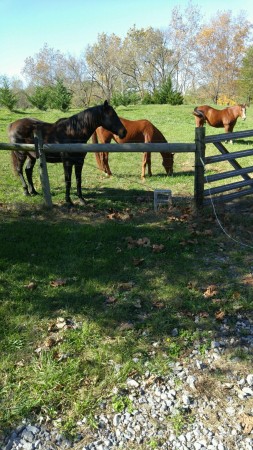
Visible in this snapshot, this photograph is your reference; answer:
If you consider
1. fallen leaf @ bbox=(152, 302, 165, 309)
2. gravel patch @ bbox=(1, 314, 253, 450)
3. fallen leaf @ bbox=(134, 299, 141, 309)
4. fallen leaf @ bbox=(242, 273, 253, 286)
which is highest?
fallen leaf @ bbox=(242, 273, 253, 286)

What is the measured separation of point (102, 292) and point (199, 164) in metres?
3.29

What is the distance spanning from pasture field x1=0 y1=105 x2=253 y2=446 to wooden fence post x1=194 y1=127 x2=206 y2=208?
0.28 m

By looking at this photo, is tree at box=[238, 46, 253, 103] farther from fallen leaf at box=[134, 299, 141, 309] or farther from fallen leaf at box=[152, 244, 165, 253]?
fallen leaf at box=[134, 299, 141, 309]

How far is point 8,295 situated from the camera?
13.2 feet

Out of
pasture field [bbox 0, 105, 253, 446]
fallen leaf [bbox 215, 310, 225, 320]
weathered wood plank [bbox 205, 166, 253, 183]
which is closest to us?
pasture field [bbox 0, 105, 253, 446]

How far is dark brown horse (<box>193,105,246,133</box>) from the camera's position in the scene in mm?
14539

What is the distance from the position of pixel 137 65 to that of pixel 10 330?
60986 mm

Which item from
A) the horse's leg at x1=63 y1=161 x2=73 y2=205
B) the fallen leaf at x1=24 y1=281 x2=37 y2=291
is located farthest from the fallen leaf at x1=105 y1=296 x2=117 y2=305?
the horse's leg at x1=63 y1=161 x2=73 y2=205

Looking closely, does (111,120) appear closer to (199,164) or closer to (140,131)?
(199,164)

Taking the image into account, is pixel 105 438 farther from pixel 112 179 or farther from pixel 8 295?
pixel 112 179

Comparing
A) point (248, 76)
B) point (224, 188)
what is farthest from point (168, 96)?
point (224, 188)

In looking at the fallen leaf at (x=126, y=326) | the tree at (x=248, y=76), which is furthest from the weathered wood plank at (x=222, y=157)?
the tree at (x=248, y=76)

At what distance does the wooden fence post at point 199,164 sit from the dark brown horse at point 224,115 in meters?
9.40

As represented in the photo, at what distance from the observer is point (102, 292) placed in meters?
4.09
